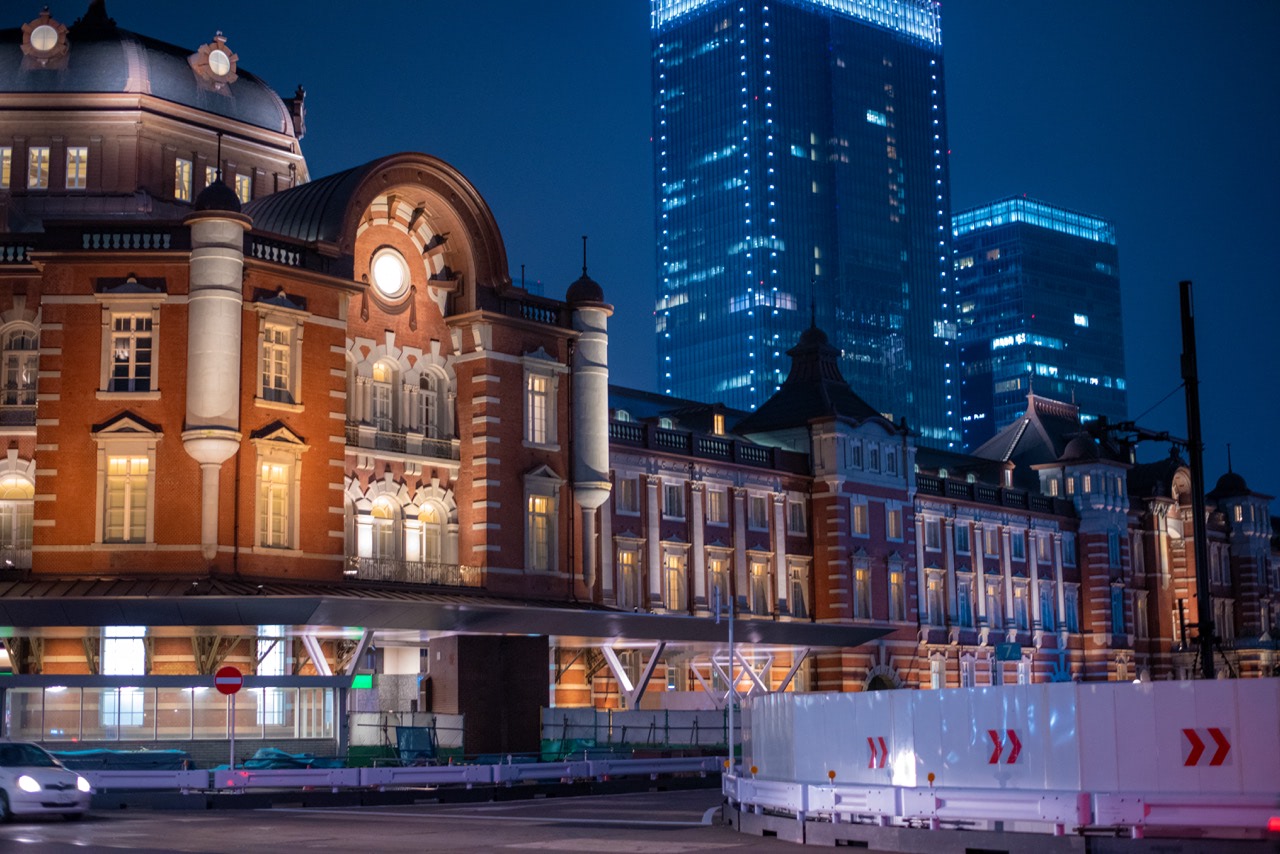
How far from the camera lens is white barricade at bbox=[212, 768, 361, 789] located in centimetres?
3544

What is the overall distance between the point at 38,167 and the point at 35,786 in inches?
1243

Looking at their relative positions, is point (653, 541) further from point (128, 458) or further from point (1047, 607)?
point (1047, 607)

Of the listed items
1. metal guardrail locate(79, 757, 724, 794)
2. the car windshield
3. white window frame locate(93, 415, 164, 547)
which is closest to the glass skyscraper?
white window frame locate(93, 415, 164, 547)

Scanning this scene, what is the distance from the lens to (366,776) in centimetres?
3697

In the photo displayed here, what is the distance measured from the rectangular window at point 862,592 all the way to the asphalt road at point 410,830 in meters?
36.6

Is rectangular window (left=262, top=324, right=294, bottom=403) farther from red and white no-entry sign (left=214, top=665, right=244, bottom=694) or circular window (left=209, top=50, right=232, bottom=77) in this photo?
circular window (left=209, top=50, right=232, bottom=77)

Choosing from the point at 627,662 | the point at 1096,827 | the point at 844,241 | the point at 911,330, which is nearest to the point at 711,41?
the point at 844,241

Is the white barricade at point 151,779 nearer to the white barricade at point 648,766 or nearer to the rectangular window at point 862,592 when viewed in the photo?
the white barricade at point 648,766

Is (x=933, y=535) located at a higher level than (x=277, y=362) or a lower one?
lower

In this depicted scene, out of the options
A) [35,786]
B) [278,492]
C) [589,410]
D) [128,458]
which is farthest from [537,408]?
[35,786]

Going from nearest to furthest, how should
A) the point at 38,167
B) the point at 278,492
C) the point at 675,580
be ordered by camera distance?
the point at 278,492 < the point at 38,167 < the point at 675,580

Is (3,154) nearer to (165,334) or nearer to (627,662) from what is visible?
(165,334)

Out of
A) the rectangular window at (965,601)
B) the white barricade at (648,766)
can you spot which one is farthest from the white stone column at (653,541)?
the rectangular window at (965,601)

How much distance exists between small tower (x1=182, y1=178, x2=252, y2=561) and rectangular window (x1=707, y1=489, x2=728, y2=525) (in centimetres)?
2537
